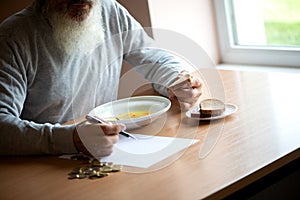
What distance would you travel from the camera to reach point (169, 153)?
4.65 ft

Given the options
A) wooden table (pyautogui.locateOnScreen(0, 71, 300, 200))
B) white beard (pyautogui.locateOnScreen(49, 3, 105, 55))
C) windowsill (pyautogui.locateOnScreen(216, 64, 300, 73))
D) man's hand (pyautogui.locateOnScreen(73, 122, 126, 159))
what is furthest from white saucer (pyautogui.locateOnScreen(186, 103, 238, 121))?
windowsill (pyautogui.locateOnScreen(216, 64, 300, 73))

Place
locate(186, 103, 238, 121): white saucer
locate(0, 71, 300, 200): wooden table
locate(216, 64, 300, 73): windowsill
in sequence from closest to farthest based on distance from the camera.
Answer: locate(0, 71, 300, 200): wooden table → locate(186, 103, 238, 121): white saucer → locate(216, 64, 300, 73): windowsill

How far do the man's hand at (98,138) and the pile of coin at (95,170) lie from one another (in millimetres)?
40

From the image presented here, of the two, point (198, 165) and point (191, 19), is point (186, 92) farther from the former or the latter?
point (191, 19)

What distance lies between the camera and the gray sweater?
4.99 ft

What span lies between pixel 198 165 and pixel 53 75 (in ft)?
2.24

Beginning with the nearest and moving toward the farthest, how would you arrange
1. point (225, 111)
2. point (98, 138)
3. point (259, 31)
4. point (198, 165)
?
point (198, 165) → point (98, 138) → point (225, 111) → point (259, 31)

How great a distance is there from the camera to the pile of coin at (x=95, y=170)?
4.43 ft

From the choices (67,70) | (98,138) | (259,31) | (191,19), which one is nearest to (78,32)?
→ (67,70)

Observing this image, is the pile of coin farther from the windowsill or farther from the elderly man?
the windowsill

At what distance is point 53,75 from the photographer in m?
1.81

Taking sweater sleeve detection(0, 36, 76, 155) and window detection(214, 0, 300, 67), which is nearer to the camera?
sweater sleeve detection(0, 36, 76, 155)

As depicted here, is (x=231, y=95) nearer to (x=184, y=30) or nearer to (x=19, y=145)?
(x=19, y=145)

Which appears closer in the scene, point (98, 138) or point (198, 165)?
point (198, 165)
